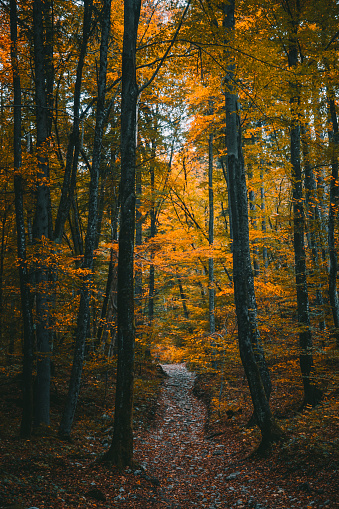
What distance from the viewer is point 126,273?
6.15 meters

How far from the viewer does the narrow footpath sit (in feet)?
15.6

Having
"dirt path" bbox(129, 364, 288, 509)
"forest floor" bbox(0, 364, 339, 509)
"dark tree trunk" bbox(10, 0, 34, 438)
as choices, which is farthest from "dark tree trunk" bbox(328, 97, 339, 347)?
"dark tree trunk" bbox(10, 0, 34, 438)

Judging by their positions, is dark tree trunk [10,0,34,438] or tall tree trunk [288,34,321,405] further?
tall tree trunk [288,34,321,405]

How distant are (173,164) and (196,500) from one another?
1736cm

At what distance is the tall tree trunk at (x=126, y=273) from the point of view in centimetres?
570

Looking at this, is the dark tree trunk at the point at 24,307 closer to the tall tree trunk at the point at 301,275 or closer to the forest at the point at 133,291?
the forest at the point at 133,291

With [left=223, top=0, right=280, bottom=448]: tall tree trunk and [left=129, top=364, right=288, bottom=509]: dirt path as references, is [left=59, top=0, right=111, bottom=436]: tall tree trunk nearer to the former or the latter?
[left=129, top=364, right=288, bottom=509]: dirt path

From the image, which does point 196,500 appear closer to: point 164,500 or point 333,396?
point 164,500

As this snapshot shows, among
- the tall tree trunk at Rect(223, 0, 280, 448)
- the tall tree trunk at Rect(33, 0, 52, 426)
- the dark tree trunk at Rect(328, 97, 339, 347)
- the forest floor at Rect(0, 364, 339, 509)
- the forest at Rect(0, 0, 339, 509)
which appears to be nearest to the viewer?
the forest floor at Rect(0, 364, 339, 509)

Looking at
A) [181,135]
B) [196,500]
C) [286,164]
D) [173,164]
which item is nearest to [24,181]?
[286,164]

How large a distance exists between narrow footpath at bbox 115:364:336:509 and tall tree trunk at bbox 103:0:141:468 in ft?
1.93

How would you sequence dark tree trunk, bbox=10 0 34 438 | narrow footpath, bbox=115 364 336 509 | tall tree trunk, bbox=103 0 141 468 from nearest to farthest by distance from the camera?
1. narrow footpath, bbox=115 364 336 509
2. tall tree trunk, bbox=103 0 141 468
3. dark tree trunk, bbox=10 0 34 438

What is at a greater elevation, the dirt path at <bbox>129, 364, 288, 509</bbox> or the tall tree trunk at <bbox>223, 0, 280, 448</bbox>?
the tall tree trunk at <bbox>223, 0, 280, 448</bbox>

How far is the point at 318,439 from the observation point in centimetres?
550
